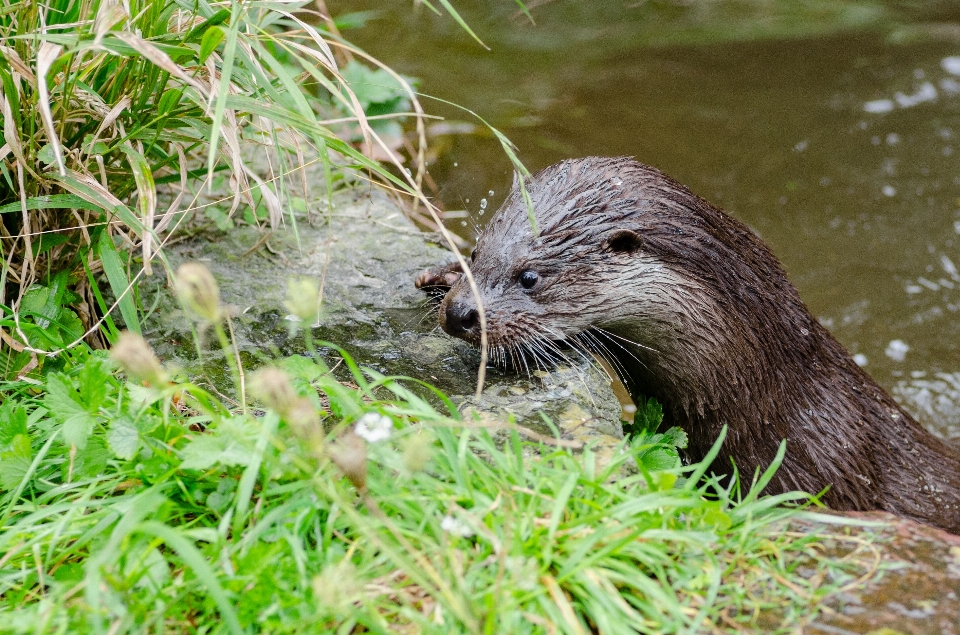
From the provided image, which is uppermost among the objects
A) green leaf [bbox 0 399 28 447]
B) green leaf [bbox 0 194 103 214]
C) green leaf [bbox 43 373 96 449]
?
green leaf [bbox 0 194 103 214]

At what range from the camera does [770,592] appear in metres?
1.67

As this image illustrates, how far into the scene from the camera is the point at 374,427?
5.79 feet

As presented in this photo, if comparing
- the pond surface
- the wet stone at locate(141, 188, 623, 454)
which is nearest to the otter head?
the wet stone at locate(141, 188, 623, 454)

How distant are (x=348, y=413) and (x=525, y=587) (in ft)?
1.73

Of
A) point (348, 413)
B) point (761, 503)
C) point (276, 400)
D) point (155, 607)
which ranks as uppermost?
point (276, 400)

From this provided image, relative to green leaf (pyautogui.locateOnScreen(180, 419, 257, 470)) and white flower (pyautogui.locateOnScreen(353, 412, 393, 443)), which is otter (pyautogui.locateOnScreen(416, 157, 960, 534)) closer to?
white flower (pyautogui.locateOnScreen(353, 412, 393, 443))

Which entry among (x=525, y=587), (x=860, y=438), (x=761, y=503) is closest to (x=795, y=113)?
(x=860, y=438)

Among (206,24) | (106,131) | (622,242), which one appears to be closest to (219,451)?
(206,24)

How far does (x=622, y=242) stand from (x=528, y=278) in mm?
271

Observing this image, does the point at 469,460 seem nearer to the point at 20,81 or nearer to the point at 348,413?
the point at 348,413

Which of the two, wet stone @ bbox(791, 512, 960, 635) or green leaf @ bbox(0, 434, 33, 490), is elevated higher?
wet stone @ bbox(791, 512, 960, 635)

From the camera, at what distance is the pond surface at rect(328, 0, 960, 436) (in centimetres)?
484

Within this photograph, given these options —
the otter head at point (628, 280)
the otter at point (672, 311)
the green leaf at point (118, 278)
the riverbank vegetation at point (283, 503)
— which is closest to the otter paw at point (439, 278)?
the otter at point (672, 311)

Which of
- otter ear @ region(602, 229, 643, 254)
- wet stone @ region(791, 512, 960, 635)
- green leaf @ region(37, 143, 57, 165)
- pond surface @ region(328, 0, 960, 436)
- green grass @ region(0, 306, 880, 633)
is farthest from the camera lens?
pond surface @ region(328, 0, 960, 436)
